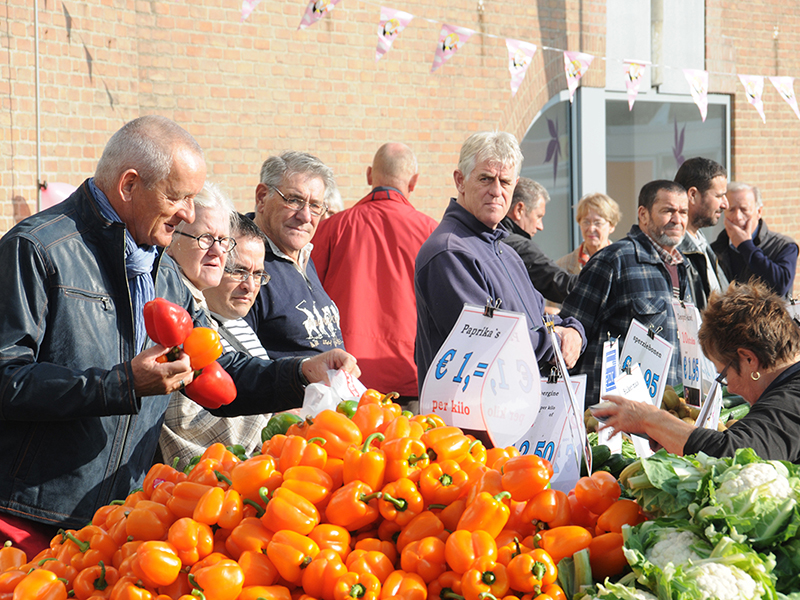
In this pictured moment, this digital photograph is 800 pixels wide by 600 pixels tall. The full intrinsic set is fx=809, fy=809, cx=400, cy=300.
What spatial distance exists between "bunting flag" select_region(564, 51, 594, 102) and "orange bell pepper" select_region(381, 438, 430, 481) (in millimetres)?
7109

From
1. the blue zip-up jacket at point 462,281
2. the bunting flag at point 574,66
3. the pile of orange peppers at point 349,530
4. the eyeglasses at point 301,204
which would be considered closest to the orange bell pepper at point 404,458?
the pile of orange peppers at point 349,530

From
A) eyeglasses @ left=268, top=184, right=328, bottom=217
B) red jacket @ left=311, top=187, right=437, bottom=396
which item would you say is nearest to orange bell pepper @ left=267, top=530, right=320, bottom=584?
eyeglasses @ left=268, top=184, right=328, bottom=217

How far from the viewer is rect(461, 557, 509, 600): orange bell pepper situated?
1498 mm

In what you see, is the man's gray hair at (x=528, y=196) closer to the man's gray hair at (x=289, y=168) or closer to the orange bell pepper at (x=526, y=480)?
the man's gray hair at (x=289, y=168)

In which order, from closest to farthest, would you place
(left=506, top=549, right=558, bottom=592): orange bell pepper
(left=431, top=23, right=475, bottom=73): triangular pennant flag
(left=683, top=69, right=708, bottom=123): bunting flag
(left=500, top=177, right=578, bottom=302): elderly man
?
(left=506, top=549, right=558, bottom=592): orange bell pepper, (left=500, top=177, right=578, bottom=302): elderly man, (left=431, top=23, right=475, bottom=73): triangular pennant flag, (left=683, top=69, right=708, bottom=123): bunting flag

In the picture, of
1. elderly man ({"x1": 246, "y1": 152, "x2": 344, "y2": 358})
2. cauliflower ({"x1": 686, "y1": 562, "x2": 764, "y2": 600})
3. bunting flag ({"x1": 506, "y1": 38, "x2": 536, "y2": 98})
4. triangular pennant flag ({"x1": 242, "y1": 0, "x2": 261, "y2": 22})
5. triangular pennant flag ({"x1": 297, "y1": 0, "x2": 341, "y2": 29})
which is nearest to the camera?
cauliflower ({"x1": 686, "y1": 562, "x2": 764, "y2": 600})

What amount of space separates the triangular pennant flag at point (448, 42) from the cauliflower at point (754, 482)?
6.04 m

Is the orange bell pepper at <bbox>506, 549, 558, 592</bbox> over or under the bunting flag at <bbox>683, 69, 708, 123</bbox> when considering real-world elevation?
under

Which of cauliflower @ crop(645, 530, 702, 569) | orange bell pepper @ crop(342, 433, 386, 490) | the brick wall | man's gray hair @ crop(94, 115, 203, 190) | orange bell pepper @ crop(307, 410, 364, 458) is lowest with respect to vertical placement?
cauliflower @ crop(645, 530, 702, 569)

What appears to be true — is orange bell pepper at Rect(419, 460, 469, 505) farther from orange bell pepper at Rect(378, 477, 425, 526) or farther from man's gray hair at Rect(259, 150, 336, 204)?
man's gray hair at Rect(259, 150, 336, 204)

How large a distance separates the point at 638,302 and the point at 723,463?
8.52 ft

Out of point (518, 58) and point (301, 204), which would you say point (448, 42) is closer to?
point (518, 58)

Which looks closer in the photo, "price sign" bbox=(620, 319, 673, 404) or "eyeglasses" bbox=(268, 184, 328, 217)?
"price sign" bbox=(620, 319, 673, 404)

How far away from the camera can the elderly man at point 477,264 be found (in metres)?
3.05
